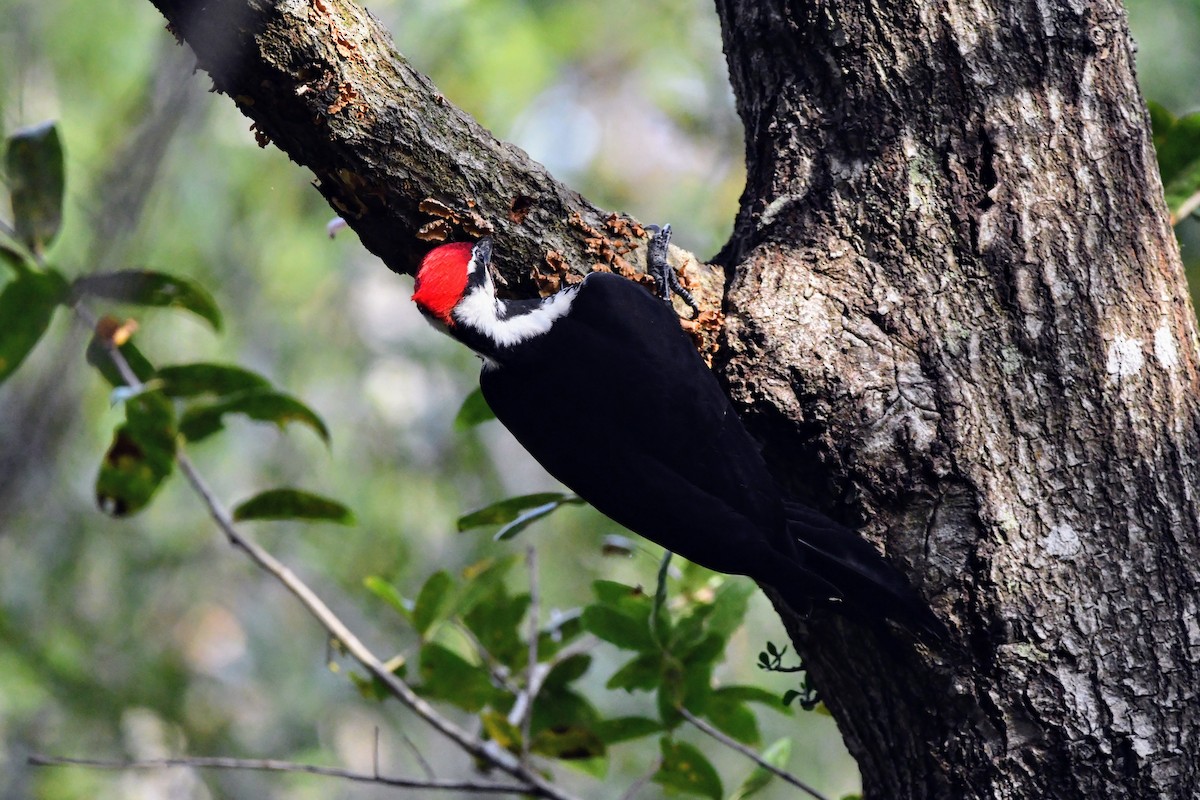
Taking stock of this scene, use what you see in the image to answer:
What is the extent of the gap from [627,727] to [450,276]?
1.24 metres

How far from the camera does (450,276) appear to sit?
2328 mm

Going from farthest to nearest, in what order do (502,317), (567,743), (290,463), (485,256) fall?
(290,463) → (567,743) → (502,317) → (485,256)

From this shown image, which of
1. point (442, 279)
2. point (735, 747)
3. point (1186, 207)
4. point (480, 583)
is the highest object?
point (1186, 207)

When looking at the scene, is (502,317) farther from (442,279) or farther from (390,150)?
(390,150)

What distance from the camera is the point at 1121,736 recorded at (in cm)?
187

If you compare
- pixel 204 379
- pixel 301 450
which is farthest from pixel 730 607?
pixel 301 450

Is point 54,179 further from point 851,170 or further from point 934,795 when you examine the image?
point 934,795

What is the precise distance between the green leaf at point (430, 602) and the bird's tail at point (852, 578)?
0.99 m

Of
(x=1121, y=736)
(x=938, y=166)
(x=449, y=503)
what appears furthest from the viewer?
(x=449, y=503)

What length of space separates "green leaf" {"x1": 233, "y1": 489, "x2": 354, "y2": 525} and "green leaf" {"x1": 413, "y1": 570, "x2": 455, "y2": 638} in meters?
0.26

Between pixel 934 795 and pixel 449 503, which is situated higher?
pixel 449 503

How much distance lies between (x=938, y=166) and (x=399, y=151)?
1066mm

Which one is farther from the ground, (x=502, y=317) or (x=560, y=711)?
(x=502, y=317)

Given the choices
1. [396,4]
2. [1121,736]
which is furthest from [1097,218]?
[396,4]
